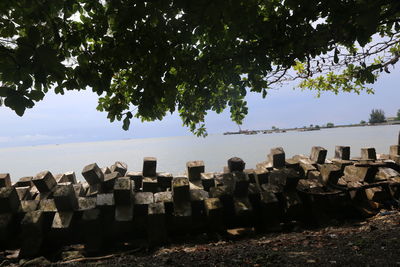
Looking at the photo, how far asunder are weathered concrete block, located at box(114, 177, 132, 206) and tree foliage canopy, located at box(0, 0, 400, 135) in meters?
1.36

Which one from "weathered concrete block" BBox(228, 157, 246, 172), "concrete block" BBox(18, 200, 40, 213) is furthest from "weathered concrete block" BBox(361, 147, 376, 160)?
"concrete block" BBox(18, 200, 40, 213)

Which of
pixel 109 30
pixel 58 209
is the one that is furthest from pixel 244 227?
pixel 109 30

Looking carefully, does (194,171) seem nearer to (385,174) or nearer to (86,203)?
(86,203)

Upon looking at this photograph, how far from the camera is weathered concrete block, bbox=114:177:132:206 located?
4.93m

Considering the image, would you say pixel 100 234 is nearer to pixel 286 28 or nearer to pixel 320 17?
pixel 286 28

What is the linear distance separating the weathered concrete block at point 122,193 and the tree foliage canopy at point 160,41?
4.47 ft

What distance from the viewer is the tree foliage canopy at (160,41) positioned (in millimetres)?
2600

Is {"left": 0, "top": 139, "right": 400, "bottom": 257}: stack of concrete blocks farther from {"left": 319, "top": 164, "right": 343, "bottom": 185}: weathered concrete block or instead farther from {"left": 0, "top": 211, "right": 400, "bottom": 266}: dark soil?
{"left": 0, "top": 211, "right": 400, "bottom": 266}: dark soil

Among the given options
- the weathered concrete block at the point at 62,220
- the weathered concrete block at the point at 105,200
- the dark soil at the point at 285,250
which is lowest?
the dark soil at the point at 285,250

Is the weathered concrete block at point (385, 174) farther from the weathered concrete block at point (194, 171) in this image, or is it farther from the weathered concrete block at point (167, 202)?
the weathered concrete block at point (167, 202)

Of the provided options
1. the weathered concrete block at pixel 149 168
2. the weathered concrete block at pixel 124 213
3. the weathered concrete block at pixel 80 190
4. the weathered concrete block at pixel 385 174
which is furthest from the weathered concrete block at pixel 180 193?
the weathered concrete block at pixel 385 174

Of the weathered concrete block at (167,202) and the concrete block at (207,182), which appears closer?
the weathered concrete block at (167,202)

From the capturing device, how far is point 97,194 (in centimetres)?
539

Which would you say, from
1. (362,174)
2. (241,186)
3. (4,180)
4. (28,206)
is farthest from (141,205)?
(362,174)
